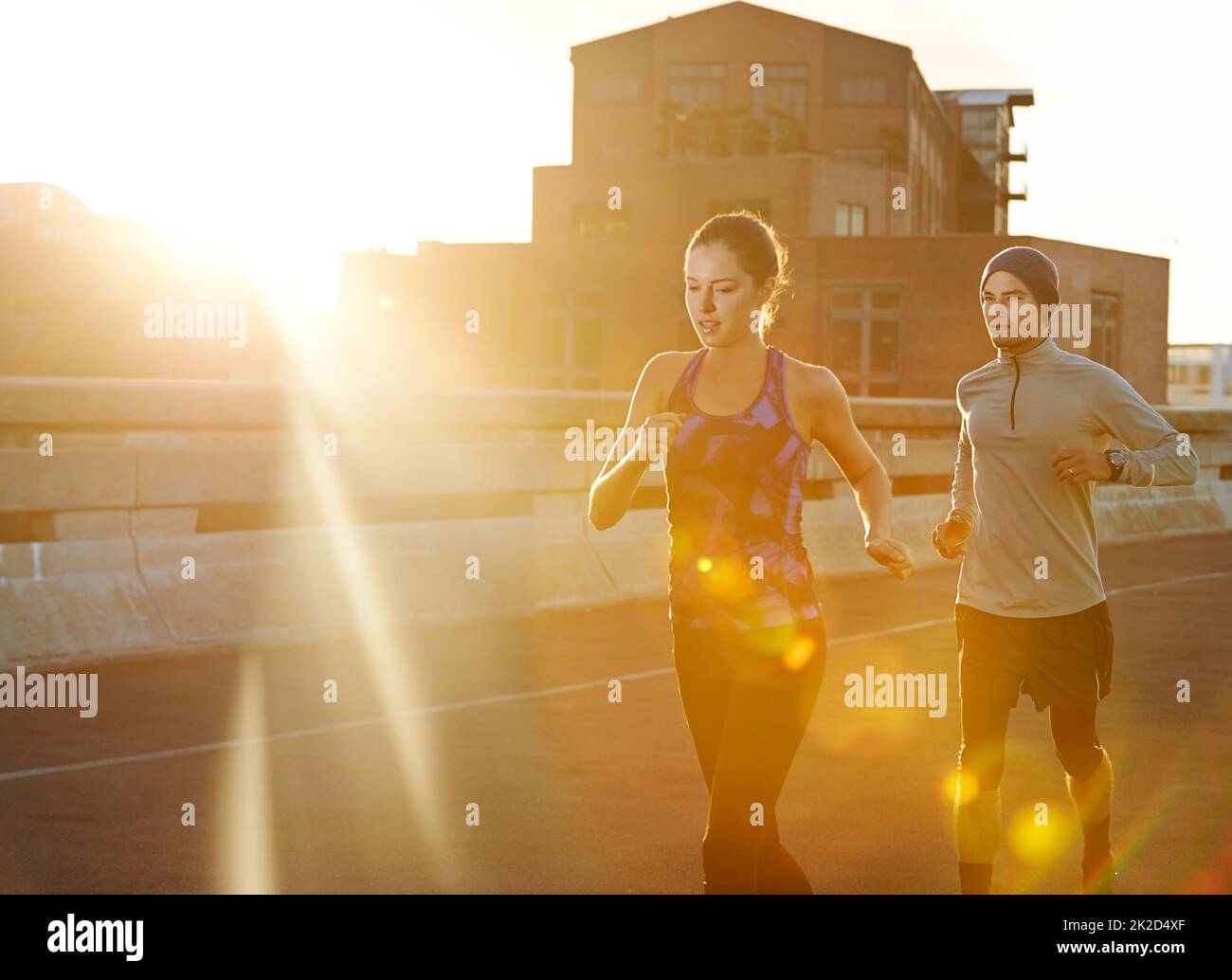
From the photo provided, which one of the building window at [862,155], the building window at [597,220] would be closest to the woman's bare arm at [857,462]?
the building window at [597,220]

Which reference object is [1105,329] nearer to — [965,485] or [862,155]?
[862,155]

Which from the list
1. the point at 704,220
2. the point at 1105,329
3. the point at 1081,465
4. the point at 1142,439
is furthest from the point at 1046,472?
the point at 704,220

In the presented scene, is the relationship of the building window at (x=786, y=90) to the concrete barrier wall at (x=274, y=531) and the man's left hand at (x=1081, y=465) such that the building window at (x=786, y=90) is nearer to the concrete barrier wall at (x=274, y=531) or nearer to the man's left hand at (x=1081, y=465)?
the concrete barrier wall at (x=274, y=531)

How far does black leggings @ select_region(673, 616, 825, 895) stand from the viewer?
475 cm

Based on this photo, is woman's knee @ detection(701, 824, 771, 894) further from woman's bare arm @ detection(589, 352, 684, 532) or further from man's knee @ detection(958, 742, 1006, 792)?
man's knee @ detection(958, 742, 1006, 792)

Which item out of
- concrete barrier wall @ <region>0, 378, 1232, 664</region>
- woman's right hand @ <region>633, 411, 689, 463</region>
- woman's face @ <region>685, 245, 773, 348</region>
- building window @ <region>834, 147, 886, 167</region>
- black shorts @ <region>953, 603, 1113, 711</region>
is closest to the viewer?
woman's right hand @ <region>633, 411, 689, 463</region>

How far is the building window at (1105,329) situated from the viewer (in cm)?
6456

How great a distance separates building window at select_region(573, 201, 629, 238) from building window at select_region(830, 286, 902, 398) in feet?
37.5

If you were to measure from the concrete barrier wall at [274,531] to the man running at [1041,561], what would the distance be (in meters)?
6.46

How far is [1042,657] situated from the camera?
579cm

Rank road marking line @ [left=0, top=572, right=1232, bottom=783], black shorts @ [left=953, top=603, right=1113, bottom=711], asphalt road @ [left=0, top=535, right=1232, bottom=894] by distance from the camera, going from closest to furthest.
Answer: black shorts @ [left=953, top=603, right=1113, bottom=711]
asphalt road @ [left=0, top=535, right=1232, bottom=894]
road marking line @ [left=0, top=572, right=1232, bottom=783]

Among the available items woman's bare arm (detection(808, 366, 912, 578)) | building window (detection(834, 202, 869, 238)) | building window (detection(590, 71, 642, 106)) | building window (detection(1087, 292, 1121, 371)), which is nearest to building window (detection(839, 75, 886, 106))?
building window (detection(834, 202, 869, 238))
